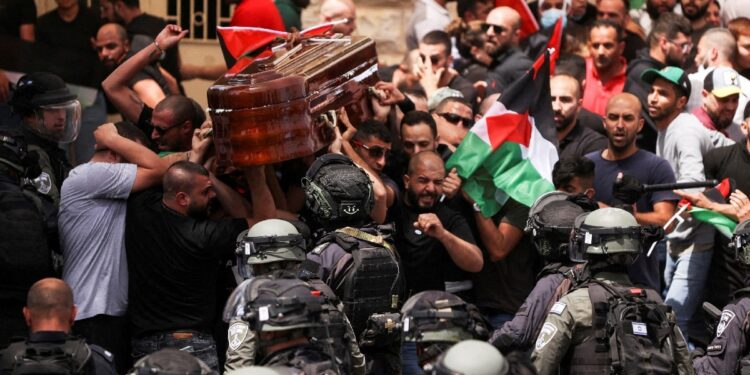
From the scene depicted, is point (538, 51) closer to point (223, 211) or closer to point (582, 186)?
point (582, 186)

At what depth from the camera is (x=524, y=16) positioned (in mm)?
13727

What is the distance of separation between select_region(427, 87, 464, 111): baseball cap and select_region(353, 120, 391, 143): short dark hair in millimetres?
1324

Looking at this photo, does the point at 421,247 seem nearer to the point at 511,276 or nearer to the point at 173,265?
A: the point at 511,276

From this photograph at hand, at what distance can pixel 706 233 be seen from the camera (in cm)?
1109

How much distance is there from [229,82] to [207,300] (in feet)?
4.24

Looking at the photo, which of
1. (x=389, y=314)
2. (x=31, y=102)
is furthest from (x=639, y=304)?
(x=31, y=102)

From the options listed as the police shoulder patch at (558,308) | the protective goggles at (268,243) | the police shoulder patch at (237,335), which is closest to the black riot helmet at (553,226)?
the police shoulder patch at (558,308)

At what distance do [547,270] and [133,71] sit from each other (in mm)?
3137

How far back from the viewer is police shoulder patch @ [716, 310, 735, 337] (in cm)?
866

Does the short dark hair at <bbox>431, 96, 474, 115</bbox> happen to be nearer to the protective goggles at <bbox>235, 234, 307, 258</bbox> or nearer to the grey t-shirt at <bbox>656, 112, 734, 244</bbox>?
the grey t-shirt at <bbox>656, 112, 734, 244</bbox>

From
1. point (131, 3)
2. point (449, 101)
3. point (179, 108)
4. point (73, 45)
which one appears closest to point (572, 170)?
point (449, 101)

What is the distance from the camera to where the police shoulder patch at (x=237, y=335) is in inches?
306

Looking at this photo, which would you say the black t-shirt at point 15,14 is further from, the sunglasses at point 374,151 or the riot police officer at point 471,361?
the riot police officer at point 471,361

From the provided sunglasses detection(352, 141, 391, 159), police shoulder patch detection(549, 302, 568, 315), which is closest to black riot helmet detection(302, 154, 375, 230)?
sunglasses detection(352, 141, 391, 159)
